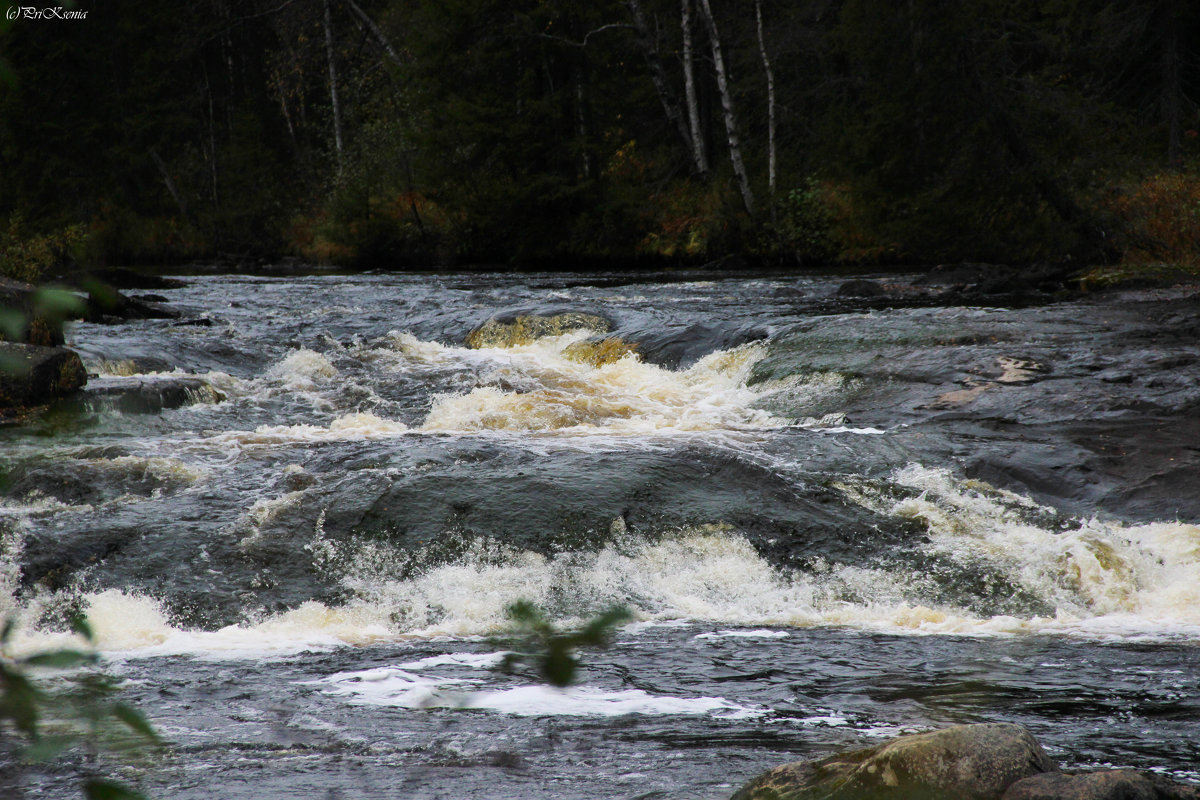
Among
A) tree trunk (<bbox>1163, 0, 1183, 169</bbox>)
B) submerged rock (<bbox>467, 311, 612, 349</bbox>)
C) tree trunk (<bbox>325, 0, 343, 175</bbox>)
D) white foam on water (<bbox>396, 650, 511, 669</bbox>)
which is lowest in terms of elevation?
white foam on water (<bbox>396, 650, 511, 669</bbox>)

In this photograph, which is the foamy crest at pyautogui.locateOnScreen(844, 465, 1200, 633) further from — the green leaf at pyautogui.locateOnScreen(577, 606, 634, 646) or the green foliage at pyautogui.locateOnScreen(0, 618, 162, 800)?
the green foliage at pyautogui.locateOnScreen(0, 618, 162, 800)

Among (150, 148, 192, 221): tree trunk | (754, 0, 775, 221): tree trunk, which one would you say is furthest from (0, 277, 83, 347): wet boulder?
(150, 148, 192, 221): tree trunk

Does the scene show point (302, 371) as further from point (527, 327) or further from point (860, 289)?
point (860, 289)

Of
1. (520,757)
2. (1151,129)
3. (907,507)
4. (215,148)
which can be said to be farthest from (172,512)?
(215,148)

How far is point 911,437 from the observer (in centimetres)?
809

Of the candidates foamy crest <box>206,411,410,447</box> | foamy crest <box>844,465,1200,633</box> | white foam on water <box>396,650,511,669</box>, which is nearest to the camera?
white foam on water <box>396,650,511,669</box>

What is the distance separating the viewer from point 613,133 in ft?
92.1

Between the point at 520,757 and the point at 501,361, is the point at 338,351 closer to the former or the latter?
the point at 501,361

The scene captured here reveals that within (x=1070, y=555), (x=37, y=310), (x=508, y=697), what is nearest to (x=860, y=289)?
(x=1070, y=555)

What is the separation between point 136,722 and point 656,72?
1059 inches

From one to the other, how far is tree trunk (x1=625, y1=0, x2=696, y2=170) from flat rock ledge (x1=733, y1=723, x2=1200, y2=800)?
2416 cm

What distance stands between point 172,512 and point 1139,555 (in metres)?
5.93

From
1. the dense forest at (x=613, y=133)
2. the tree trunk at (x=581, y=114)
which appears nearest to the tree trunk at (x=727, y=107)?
the dense forest at (x=613, y=133)

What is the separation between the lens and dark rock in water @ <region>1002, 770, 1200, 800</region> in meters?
2.44
